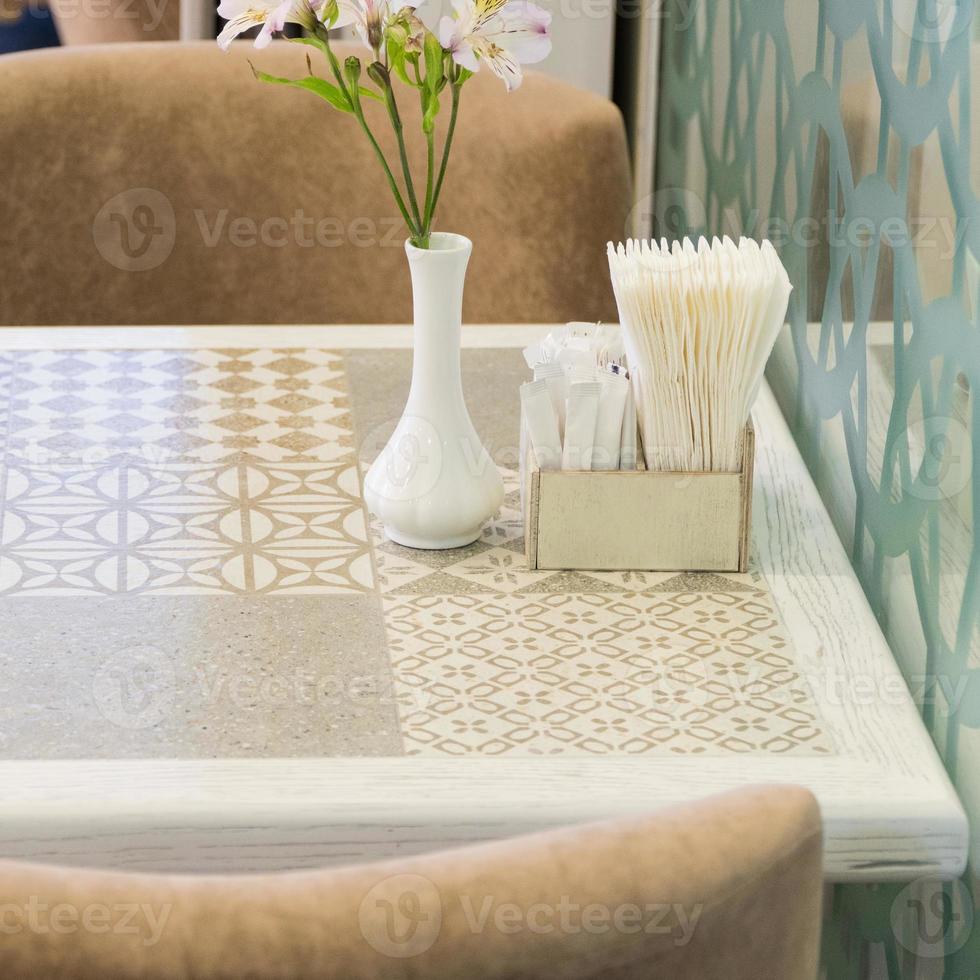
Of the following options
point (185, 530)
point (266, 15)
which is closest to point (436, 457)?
point (185, 530)

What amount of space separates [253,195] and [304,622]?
89cm

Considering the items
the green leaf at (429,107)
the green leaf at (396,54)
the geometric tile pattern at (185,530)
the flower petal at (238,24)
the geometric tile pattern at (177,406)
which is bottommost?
the geometric tile pattern at (185,530)

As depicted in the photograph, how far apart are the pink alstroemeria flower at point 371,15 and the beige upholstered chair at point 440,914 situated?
577 millimetres

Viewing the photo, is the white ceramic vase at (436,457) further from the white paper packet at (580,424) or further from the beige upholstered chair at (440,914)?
the beige upholstered chair at (440,914)

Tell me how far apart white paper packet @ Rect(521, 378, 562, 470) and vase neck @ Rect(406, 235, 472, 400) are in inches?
2.4

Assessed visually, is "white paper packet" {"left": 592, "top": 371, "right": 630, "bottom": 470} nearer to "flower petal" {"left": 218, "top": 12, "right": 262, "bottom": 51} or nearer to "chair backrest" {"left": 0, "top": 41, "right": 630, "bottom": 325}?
"flower petal" {"left": 218, "top": 12, "right": 262, "bottom": 51}

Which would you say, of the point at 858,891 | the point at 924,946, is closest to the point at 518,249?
the point at 858,891

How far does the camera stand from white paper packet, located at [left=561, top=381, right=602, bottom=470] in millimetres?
969

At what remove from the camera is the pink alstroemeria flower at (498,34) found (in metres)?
0.92

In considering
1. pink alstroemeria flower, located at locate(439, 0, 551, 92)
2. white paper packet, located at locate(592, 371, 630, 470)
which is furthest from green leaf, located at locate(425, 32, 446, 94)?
white paper packet, located at locate(592, 371, 630, 470)

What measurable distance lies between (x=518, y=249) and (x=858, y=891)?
91 cm

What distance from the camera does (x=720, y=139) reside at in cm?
178

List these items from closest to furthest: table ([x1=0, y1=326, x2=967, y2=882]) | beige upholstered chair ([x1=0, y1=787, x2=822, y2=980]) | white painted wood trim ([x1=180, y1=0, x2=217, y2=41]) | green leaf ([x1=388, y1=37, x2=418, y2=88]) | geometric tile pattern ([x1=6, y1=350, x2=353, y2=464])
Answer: beige upholstered chair ([x1=0, y1=787, x2=822, y2=980]), table ([x1=0, y1=326, x2=967, y2=882]), green leaf ([x1=388, y1=37, x2=418, y2=88]), geometric tile pattern ([x1=6, y1=350, x2=353, y2=464]), white painted wood trim ([x1=180, y1=0, x2=217, y2=41])

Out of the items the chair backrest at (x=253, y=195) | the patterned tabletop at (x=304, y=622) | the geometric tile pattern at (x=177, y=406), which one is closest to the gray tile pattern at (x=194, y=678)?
the patterned tabletop at (x=304, y=622)
